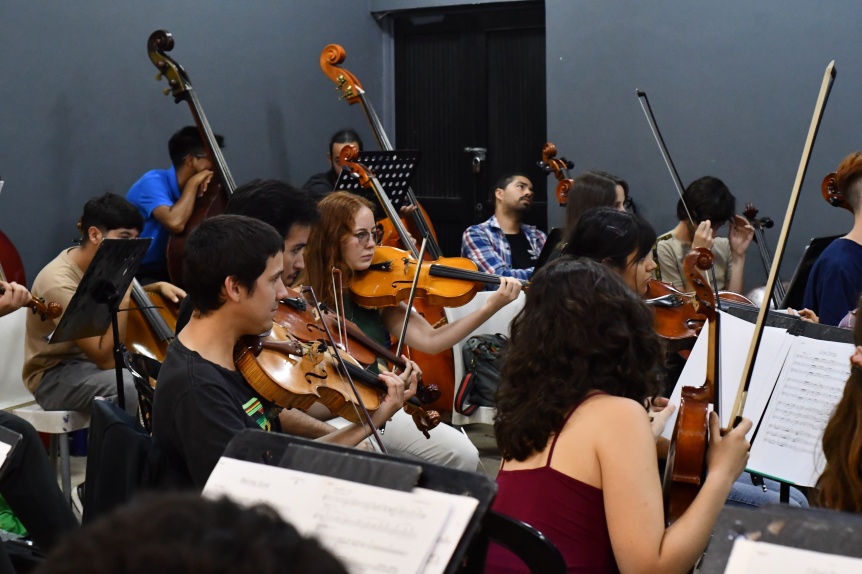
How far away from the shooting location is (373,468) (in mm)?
1138

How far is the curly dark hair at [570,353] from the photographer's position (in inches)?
65.5

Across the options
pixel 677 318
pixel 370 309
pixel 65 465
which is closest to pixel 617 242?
pixel 677 318

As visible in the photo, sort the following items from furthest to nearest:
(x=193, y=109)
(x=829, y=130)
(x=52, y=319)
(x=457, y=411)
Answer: (x=829, y=130), (x=193, y=109), (x=457, y=411), (x=52, y=319)

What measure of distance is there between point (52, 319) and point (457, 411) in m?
1.47

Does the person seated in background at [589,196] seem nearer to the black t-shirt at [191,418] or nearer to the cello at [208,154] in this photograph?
the cello at [208,154]

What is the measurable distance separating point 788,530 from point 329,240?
2.15m

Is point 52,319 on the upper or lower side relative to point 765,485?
upper

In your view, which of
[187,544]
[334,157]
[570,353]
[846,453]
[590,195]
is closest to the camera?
[187,544]

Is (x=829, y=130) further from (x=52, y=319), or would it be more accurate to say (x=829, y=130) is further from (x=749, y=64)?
(x=52, y=319)

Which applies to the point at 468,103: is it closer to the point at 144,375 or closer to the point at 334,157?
the point at 334,157

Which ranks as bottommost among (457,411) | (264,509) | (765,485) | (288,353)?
(457,411)

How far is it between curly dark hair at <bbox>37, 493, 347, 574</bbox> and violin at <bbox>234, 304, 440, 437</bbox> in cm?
144

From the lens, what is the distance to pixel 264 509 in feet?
2.03

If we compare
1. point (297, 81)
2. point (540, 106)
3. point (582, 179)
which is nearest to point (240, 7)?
point (297, 81)
